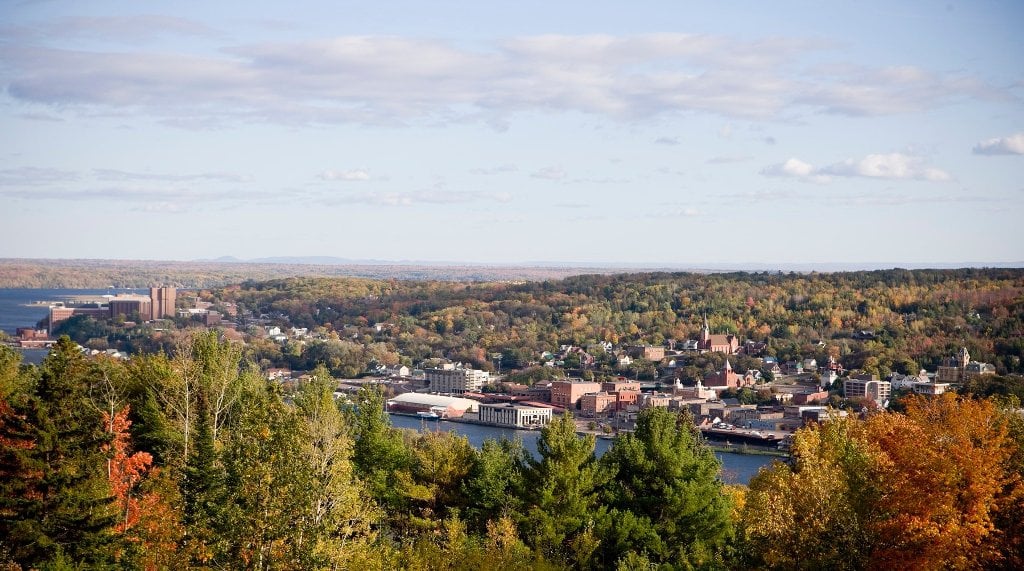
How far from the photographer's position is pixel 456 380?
6141 centimetres

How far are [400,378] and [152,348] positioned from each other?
45.7ft

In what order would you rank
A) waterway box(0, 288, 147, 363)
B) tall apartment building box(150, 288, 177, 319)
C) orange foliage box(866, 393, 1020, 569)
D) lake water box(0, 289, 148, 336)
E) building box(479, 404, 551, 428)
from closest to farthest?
1. orange foliage box(866, 393, 1020, 569)
2. building box(479, 404, 551, 428)
3. waterway box(0, 288, 147, 363)
4. tall apartment building box(150, 288, 177, 319)
5. lake water box(0, 289, 148, 336)

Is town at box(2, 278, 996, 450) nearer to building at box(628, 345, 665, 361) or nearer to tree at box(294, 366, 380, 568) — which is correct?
building at box(628, 345, 665, 361)

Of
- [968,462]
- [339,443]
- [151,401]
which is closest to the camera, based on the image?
[339,443]

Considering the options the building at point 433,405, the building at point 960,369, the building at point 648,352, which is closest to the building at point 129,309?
the building at point 433,405

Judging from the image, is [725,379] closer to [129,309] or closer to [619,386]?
[619,386]

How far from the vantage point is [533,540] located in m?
14.1

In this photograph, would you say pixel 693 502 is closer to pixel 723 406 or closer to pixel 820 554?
pixel 820 554

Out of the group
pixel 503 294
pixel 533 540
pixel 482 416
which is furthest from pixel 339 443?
pixel 503 294

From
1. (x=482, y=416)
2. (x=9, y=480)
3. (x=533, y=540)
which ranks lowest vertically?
(x=482, y=416)

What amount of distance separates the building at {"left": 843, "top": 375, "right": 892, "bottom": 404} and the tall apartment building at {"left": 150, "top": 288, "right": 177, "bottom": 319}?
4791 centimetres

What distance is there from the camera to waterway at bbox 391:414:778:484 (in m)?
32.8

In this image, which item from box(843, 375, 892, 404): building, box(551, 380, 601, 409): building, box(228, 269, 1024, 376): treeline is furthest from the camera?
box(228, 269, 1024, 376): treeline

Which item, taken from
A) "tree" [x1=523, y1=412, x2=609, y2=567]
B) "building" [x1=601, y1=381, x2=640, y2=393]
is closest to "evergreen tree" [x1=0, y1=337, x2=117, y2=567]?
"tree" [x1=523, y1=412, x2=609, y2=567]
